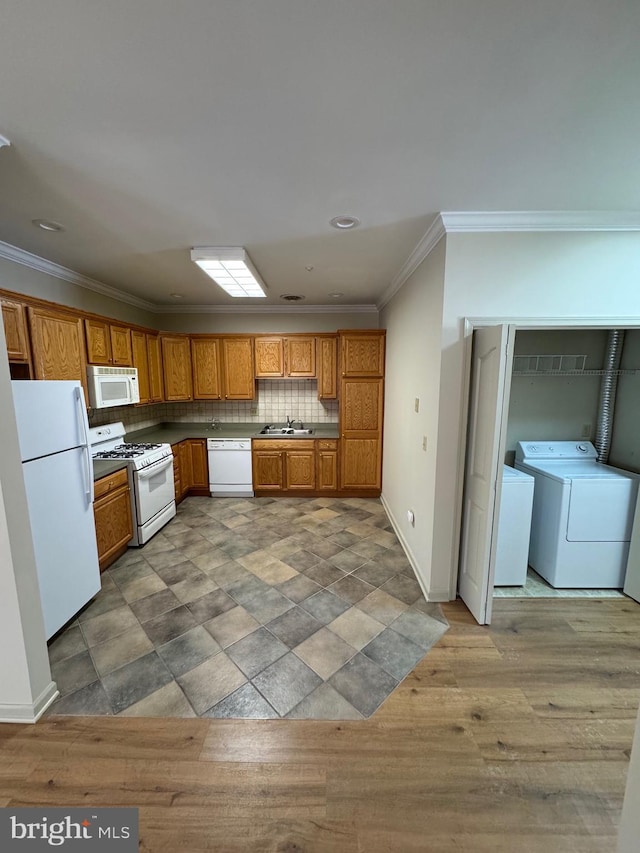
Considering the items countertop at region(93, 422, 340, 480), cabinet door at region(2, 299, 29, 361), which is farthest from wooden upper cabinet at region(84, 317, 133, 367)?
countertop at region(93, 422, 340, 480)

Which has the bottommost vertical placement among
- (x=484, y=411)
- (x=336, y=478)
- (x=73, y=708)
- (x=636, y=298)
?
(x=73, y=708)

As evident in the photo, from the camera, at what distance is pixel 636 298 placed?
209 cm

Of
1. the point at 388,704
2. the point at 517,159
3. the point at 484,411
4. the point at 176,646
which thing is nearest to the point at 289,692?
the point at 388,704

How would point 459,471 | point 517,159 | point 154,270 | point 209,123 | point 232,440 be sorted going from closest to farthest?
1. point 209,123
2. point 517,159
3. point 459,471
4. point 154,270
5. point 232,440

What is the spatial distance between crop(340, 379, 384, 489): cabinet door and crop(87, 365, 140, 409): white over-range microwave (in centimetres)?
253

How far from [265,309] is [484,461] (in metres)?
3.75

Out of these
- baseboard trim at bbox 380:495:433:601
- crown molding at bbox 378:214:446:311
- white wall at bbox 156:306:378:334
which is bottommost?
baseboard trim at bbox 380:495:433:601

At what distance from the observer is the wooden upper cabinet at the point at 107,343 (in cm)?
303

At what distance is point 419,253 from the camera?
2568 millimetres

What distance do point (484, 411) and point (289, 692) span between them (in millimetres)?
2017

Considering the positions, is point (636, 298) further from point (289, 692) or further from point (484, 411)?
point (289, 692)

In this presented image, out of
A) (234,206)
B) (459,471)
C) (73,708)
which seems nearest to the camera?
(73,708)

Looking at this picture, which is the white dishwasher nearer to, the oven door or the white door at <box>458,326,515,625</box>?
the oven door

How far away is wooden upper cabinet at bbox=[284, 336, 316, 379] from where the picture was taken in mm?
4500
